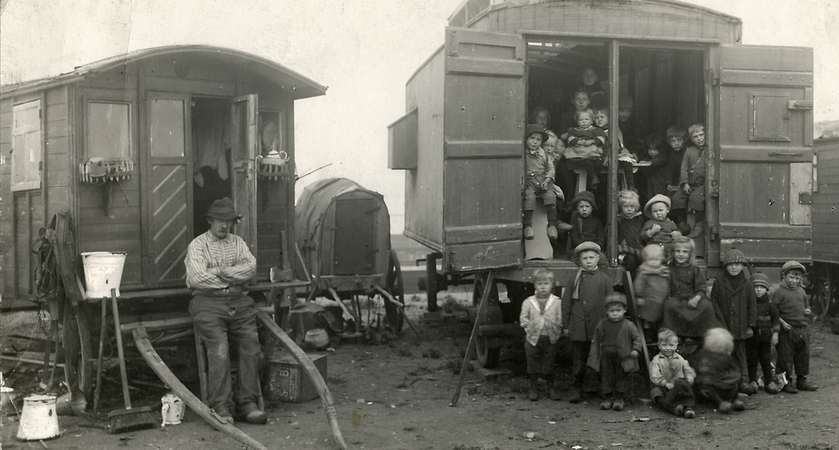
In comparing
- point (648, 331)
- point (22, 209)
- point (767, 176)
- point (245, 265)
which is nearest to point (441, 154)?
point (245, 265)

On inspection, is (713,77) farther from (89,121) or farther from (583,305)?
(89,121)

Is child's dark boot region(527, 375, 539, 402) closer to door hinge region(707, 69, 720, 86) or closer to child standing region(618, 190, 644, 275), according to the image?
child standing region(618, 190, 644, 275)

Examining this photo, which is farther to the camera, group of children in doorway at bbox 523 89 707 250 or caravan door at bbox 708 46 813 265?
group of children in doorway at bbox 523 89 707 250

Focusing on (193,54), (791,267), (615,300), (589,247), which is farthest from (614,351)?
(193,54)

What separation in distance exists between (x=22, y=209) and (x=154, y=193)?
5.59ft

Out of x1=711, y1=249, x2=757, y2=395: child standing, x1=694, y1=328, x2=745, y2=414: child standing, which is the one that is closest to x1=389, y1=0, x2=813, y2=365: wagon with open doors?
x1=711, y1=249, x2=757, y2=395: child standing

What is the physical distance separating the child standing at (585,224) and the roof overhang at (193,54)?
311 centimetres

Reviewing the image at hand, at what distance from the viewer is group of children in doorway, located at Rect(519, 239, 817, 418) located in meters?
7.59

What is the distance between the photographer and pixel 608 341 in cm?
777

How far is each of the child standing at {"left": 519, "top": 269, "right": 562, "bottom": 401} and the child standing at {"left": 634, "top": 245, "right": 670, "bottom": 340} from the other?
0.84m

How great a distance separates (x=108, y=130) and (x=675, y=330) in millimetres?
5831

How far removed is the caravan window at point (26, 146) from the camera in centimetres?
806

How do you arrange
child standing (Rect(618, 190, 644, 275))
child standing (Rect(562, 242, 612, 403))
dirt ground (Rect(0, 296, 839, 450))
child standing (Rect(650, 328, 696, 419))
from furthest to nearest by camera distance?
child standing (Rect(618, 190, 644, 275))
child standing (Rect(562, 242, 612, 403))
child standing (Rect(650, 328, 696, 419))
dirt ground (Rect(0, 296, 839, 450))

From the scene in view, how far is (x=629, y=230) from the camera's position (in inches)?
356
